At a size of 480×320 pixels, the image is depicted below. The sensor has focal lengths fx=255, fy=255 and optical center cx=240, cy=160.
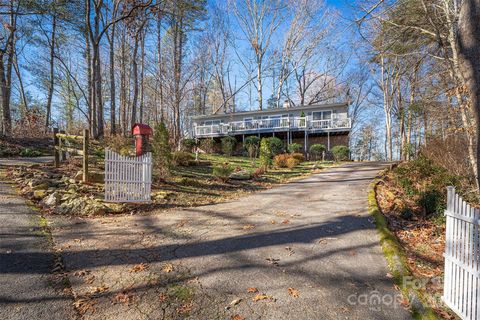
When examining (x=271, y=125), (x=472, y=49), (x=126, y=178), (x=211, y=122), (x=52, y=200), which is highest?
(x=211, y=122)

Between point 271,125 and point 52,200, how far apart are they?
18843 mm

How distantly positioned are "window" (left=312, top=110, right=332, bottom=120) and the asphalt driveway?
18217 millimetres

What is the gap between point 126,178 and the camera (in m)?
6.12

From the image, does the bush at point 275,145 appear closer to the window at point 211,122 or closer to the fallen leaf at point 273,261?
the window at point 211,122

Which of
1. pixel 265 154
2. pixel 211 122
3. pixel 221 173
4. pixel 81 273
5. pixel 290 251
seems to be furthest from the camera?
pixel 211 122

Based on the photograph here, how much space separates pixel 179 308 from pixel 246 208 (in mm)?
3831

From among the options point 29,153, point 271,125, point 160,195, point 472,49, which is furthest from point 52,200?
point 271,125

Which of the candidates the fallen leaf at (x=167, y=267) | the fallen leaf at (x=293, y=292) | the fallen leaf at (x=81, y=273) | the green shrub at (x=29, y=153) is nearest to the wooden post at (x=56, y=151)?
the green shrub at (x=29, y=153)

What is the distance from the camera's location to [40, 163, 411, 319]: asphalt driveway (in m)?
2.46

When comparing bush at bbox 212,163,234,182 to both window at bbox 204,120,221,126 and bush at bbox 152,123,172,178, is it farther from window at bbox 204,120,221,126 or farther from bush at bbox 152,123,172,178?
window at bbox 204,120,221,126

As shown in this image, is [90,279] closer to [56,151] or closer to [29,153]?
[56,151]

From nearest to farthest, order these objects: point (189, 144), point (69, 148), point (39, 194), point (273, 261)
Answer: point (273, 261)
point (39, 194)
point (69, 148)
point (189, 144)

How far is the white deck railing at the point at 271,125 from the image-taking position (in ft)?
69.5

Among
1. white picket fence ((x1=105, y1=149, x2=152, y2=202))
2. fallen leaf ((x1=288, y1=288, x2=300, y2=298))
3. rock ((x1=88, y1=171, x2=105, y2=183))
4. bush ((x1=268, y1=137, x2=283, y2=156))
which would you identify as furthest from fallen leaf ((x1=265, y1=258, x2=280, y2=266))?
bush ((x1=268, y1=137, x2=283, y2=156))
